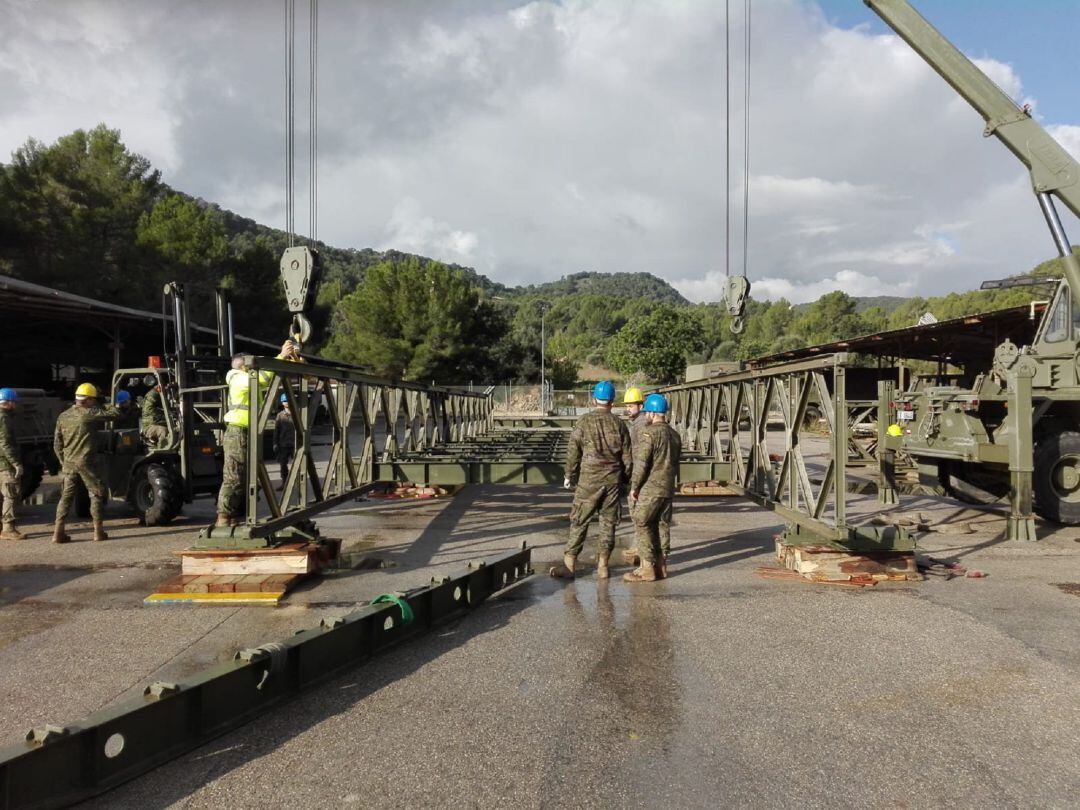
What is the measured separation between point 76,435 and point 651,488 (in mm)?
6166

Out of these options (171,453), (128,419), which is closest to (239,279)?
(128,419)

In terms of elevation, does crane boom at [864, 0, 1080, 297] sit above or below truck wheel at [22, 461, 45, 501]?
above

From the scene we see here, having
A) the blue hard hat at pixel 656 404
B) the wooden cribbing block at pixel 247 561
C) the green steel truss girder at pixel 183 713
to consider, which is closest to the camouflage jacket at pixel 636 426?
the blue hard hat at pixel 656 404

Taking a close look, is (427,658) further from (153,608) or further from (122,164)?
(122,164)

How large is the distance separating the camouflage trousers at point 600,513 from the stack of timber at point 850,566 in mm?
1480

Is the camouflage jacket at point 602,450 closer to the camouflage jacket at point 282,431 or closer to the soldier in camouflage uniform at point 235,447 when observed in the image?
the soldier in camouflage uniform at point 235,447

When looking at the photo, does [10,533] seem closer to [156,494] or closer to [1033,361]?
[156,494]

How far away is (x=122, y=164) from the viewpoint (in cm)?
2864

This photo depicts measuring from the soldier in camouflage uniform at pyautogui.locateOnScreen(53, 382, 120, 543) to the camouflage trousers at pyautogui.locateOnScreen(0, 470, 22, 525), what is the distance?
2.25 ft

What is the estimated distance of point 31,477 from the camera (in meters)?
10.2

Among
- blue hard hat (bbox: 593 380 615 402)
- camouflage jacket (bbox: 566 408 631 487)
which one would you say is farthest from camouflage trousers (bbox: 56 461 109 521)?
blue hard hat (bbox: 593 380 615 402)

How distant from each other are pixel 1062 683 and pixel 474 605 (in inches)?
141

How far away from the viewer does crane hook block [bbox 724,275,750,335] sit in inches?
430

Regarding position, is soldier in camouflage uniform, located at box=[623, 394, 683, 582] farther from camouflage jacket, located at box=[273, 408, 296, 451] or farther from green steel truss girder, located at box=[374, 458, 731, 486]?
camouflage jacket, located at box=[273, 408, 296, 451]
